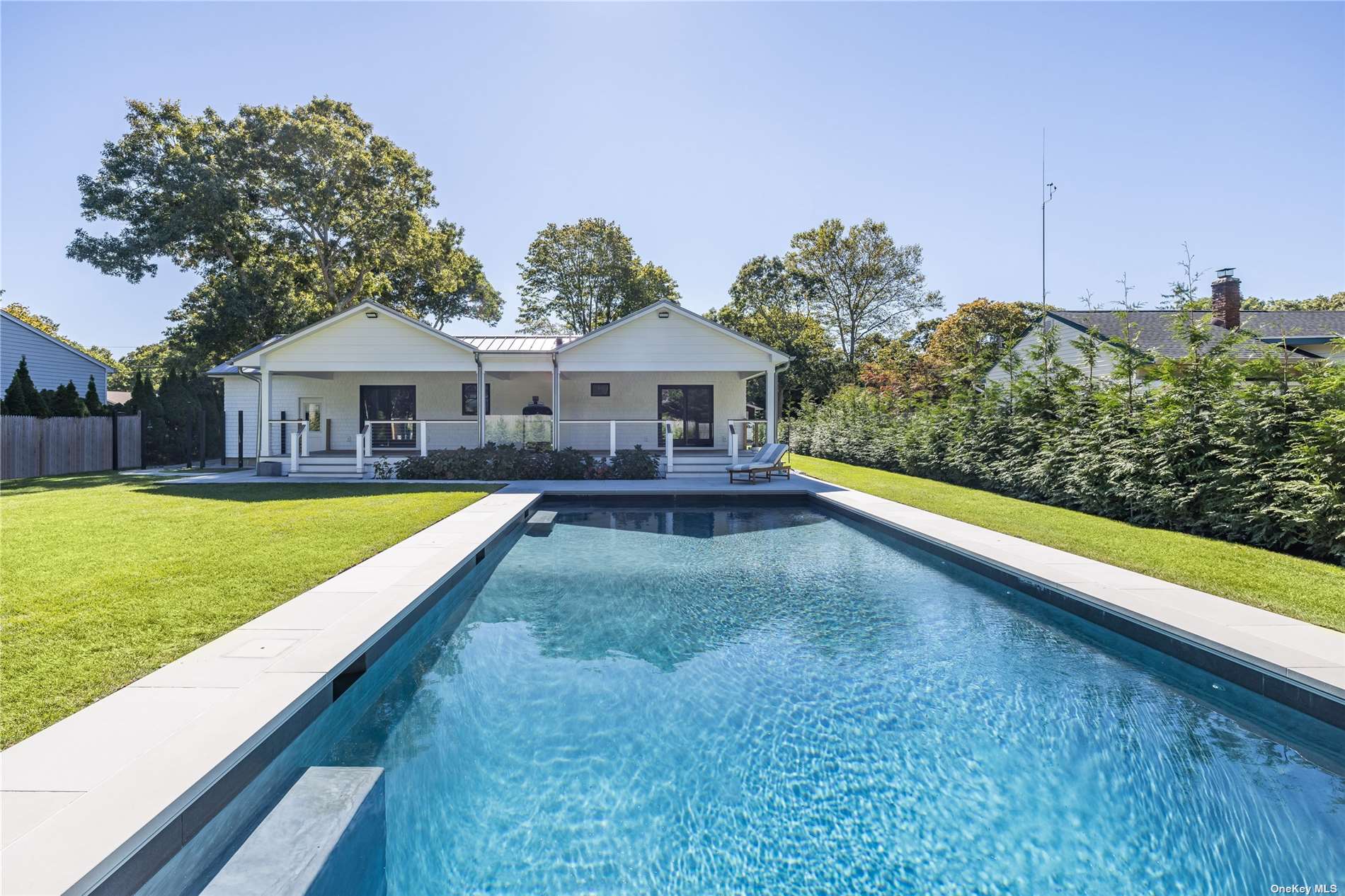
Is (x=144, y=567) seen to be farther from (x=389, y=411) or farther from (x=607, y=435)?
(x=389, y=411)

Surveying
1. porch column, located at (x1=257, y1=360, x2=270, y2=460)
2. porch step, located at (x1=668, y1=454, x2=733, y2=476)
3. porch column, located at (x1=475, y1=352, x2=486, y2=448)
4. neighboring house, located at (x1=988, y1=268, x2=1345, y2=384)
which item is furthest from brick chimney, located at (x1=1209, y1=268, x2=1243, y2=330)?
porch column, located at (x1=257, y1=360, x2=270, y2=460)

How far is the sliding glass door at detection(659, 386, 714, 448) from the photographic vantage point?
755 inches

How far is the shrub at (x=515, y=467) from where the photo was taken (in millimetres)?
15297

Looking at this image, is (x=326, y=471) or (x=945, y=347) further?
(x=945, y=347)

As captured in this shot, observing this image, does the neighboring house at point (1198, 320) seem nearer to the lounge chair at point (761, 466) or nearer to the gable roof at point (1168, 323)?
the gable roof at point (1168, 323)

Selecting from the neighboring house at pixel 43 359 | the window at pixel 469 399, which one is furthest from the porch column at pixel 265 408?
the neighboring house at pixel 43 359

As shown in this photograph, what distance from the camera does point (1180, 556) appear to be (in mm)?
6887

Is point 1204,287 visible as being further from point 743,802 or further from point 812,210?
point 812,210

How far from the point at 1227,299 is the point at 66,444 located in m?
31.4

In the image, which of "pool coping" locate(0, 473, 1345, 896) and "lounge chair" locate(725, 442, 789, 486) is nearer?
"pool coping" locate(0, 473, 1345, 896)

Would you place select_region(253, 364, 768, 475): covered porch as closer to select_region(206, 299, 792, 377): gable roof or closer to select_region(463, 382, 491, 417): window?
select_region(463, 382, 491, 417): window

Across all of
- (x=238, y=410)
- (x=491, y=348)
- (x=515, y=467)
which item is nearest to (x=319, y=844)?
(x=515, y=467)

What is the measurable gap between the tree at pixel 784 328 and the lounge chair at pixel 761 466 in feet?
51.2

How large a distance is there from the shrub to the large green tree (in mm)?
13822
